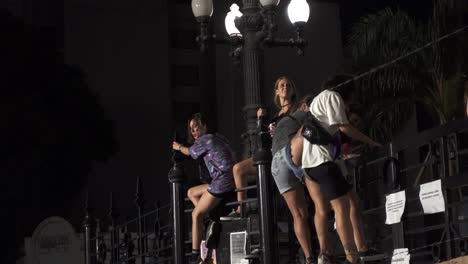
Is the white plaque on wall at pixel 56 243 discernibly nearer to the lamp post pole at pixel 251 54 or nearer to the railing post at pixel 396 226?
the lamp post pole at pixel 251 54

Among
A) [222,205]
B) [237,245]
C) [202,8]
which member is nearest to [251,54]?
[202,8]

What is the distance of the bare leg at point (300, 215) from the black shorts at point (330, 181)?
68 centimetres

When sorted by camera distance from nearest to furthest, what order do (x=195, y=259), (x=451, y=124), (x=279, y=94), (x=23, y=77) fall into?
(x=451, y=124), (x=279, y=94), (x=195, y=259), (x=23, y=77)

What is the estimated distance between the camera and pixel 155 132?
44.1 m

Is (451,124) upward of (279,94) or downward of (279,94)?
downward

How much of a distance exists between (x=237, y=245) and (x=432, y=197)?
11.5 feet

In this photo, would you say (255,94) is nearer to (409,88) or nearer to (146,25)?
(409,88)

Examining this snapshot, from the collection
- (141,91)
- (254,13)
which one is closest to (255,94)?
(254,13)

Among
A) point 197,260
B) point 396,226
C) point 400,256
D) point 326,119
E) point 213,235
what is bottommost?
point 400,256

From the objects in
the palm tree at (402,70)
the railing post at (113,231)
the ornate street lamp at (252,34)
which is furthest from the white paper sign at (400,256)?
the palm tree at (402,70)

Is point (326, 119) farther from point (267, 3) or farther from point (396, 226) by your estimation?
point (267, 3)

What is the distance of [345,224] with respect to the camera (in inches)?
307

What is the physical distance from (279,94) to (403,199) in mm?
2120

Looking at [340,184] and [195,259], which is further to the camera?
[195,259]
